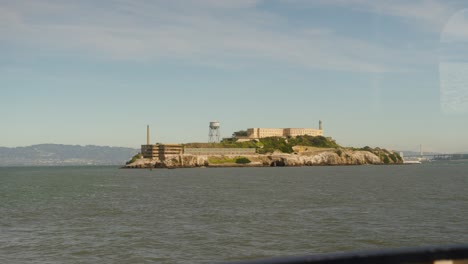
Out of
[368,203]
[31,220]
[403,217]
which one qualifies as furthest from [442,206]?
[31,220]

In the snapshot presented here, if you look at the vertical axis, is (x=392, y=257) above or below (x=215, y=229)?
above

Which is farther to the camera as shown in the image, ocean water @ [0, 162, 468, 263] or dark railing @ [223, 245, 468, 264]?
ocean water @ [0, 162, 468, 263]

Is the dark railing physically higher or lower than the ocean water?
higher

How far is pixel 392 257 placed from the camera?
3.99m

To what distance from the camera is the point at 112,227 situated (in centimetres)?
4303

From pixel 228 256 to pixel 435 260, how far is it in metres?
26.8

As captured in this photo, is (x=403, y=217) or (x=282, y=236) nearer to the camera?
(x=282, y=236)

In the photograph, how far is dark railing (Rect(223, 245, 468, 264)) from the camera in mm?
3785

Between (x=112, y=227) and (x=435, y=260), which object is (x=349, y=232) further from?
(x=435, y=260)

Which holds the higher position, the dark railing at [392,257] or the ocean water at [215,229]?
the dark railing at [392,257]

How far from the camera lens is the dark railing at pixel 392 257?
379 centimetres

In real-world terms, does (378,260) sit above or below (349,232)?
above

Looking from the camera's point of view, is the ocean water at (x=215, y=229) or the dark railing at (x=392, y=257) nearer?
the dark railing at (x=392, y=257)

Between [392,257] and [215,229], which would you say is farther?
[215,229]
